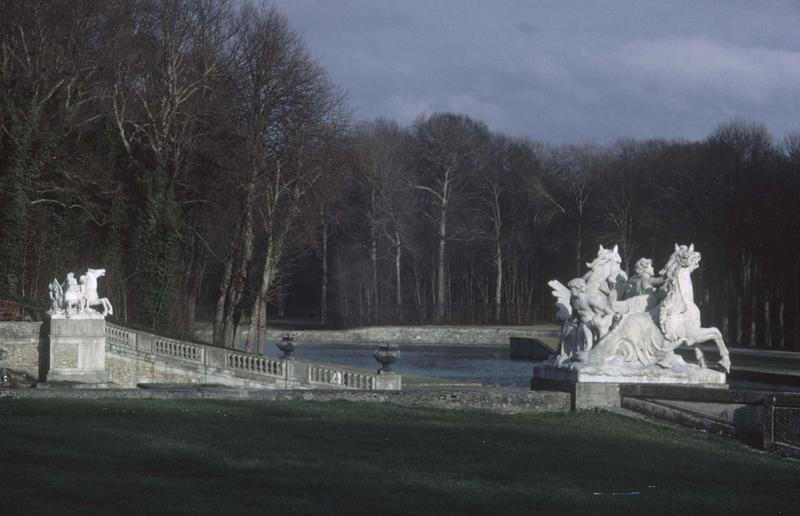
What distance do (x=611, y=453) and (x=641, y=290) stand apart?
630 centimetres

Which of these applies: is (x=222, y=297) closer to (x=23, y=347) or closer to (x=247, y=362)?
(x=247, y=362)

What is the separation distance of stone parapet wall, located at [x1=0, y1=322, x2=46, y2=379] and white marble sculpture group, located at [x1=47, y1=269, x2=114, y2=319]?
1.13m

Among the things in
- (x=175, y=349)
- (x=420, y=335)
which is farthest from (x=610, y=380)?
(x=420, y=335)

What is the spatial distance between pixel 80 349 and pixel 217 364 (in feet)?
12.4

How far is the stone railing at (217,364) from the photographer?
34250 millimetres

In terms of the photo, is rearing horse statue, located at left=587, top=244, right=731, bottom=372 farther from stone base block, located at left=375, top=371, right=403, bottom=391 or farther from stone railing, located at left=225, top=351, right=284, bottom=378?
stone railing, located at left=225, top=351, right=284, bottom=378

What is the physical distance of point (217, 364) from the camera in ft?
119

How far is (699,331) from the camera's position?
787 inches

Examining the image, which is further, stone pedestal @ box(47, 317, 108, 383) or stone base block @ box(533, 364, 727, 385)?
stone pedestal @ box(47, 317, 108, 383)

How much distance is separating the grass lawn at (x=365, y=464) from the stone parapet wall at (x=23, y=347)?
16821 millimetres

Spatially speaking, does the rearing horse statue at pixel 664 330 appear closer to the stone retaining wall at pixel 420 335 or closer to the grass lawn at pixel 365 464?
the grass lawn at pixel 365 464

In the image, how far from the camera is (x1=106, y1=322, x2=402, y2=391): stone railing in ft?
112

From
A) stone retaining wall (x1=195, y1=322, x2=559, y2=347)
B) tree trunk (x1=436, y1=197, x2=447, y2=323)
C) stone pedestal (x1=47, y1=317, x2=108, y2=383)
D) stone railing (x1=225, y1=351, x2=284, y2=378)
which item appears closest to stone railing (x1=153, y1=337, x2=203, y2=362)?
stone railing (x1=225, y1=351, x2=284, y2=378)

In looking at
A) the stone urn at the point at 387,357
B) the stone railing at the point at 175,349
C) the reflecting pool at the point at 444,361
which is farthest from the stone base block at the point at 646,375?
the reflecting pool at the point at 444,361
